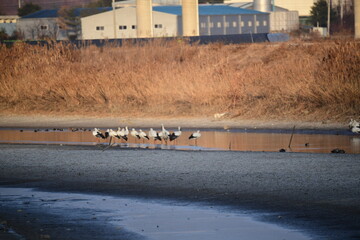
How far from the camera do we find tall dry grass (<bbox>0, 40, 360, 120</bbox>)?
27.1 m

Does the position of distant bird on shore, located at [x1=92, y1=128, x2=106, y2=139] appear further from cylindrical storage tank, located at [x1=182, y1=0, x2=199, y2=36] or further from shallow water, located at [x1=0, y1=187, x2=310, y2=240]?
cylindrical storage tank, located at [x1=182, y1=0, x2=199, y2=36]

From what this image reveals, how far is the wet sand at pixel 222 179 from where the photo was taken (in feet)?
34.7

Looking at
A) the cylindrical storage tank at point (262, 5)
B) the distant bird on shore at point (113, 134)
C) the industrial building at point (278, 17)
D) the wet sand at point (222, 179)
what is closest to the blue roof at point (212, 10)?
the industrial building at point (278, 17)

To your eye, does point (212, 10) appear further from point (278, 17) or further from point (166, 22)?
point (166, 22)

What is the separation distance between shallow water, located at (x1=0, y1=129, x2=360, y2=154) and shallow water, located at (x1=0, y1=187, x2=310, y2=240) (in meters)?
7.05

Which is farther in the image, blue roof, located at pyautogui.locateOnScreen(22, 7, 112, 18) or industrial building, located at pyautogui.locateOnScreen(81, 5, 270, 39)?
blue roof, located at pyautogui.locateOnScreen(22, 7, 112, 18)

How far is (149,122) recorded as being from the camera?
91.5ft

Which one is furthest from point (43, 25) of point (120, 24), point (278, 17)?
point (278, 17)

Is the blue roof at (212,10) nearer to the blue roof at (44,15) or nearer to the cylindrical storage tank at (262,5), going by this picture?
the cylindrical storage tank at (262,5)

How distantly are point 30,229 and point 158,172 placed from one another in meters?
4.67

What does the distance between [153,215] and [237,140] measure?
34.5 feet

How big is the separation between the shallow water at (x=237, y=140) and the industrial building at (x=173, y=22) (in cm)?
5931

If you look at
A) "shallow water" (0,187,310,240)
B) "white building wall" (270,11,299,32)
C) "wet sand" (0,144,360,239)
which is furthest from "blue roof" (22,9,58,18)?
"shallow water" (0,187,310,240)

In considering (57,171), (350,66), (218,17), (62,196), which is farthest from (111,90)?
(218,17)
